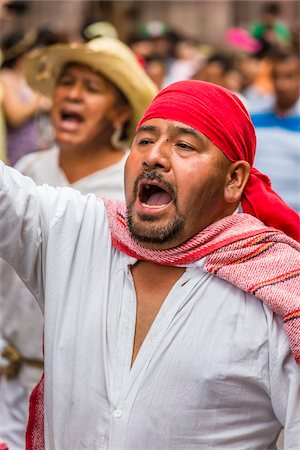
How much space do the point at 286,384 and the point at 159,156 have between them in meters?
0.80

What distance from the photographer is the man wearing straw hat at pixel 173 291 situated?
3.25m

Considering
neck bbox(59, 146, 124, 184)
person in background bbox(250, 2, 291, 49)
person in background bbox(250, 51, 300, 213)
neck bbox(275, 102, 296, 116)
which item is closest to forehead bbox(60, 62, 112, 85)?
neck bbox(59, 146, 124, 184)

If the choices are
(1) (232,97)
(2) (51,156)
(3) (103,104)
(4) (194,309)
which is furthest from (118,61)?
(4) (194,309)

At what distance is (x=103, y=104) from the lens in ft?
17.8

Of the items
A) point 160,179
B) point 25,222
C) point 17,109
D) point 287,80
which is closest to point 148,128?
point 160,179

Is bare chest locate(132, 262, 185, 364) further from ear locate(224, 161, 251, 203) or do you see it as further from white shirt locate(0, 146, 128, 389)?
white shirt locate(0, 146, 128, 389)

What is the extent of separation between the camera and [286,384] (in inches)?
128

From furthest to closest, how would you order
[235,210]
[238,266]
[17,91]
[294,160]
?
[17,91] < [294,160] < [235,210] < [238,266]

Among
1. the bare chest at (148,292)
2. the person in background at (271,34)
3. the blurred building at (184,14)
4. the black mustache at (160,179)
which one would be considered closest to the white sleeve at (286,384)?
the bare chest at (148,292)

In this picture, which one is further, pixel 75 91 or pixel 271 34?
pixel 271 34

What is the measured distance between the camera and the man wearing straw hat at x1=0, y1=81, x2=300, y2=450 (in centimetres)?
325

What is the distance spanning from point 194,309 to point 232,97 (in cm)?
70

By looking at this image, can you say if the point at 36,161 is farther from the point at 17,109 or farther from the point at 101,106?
the point at 17,109

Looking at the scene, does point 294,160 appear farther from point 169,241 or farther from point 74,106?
point 169,241
